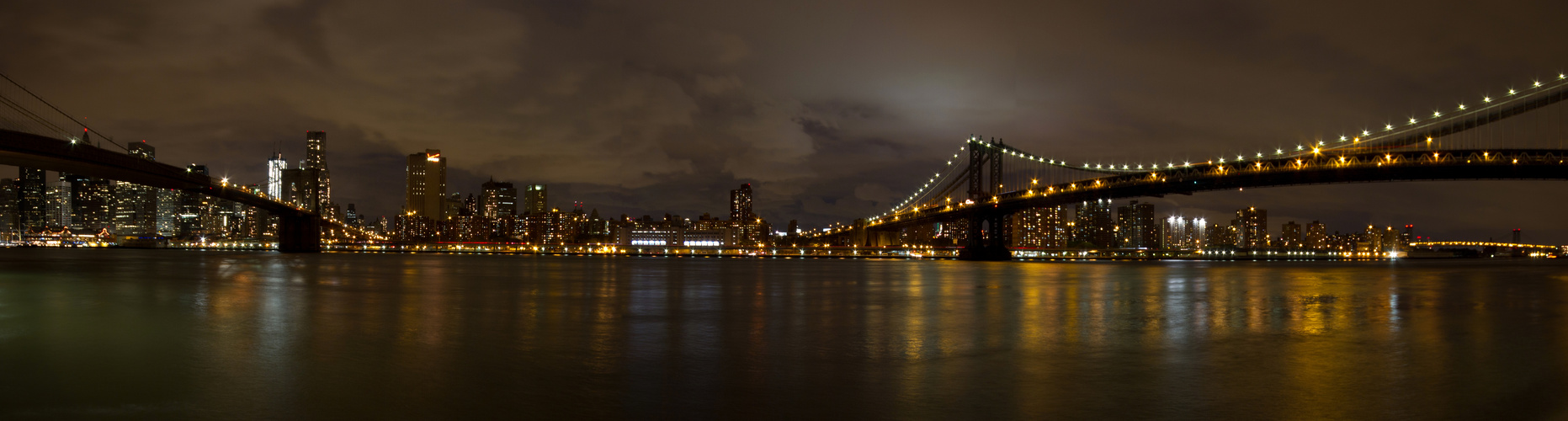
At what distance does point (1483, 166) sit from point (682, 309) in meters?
61.1

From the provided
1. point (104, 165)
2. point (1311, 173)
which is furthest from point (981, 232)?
point (104, 165)

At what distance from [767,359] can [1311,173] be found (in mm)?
62831

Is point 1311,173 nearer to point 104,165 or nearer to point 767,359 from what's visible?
point 767,359

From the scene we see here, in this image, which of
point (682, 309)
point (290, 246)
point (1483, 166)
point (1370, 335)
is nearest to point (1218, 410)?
Result: point (1370, 335)

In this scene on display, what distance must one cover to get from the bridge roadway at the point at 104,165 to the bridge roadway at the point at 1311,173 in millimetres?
64789

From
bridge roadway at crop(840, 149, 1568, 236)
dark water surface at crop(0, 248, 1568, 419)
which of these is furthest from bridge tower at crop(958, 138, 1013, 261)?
dark water surface at crop(0, 248, 1568, 419)

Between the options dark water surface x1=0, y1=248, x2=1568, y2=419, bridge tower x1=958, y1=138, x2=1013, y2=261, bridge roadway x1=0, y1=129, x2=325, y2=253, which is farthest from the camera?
bridge tower x1=958, y1=138, x2=1013, y2=261

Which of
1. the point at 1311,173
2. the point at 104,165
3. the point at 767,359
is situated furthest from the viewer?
the point at 1311,173

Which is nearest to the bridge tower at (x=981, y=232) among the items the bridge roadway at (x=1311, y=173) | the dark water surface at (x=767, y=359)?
the bridge roadway at (x=1311, y=173)

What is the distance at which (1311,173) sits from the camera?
60.2 metres

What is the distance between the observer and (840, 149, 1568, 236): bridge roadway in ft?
181

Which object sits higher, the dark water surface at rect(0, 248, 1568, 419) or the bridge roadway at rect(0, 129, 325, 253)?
the bridge roadway at rect(0, 129, 325, 253)

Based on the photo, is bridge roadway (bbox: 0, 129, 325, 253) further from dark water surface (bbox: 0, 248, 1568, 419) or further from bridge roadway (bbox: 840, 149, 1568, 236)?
bridge roadway (bbox: 840, 149, 1568, 236)

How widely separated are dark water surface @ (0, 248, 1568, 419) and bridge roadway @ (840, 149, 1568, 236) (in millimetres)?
44504
